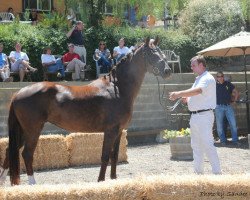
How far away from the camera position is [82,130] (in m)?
8.29

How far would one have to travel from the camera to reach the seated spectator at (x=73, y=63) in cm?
1745

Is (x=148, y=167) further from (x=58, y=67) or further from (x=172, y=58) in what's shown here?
(x=172, y=58)

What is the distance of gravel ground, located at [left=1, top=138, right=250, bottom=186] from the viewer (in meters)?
9.86

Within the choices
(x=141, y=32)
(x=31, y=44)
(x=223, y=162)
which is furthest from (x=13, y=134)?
(x=141, y=32)

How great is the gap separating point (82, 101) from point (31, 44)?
10926mm

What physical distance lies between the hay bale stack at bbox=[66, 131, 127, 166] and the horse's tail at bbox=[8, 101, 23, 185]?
3.56 meters

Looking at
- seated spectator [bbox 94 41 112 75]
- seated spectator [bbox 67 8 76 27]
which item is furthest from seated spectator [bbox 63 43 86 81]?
seated spectator [bbox 67 8 76 27]

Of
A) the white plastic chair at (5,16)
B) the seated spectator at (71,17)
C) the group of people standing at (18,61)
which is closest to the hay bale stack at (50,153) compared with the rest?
the group of people standing at (18,61)

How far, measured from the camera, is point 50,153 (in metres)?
11.3

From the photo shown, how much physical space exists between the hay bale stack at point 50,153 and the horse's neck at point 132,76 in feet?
11.7

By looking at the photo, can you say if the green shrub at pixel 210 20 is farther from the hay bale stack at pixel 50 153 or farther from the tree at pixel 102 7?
the hay bale stack at pixel 50 153

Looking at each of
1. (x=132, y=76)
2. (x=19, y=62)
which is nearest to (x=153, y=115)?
(x=19, y=62)

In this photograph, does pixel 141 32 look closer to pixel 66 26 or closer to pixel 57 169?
pixel 66 26

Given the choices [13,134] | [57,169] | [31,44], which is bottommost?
[57,169]
